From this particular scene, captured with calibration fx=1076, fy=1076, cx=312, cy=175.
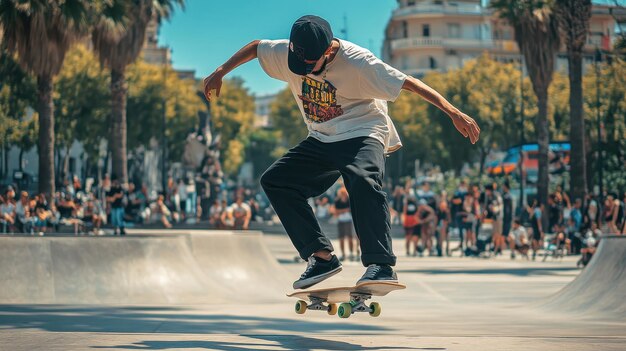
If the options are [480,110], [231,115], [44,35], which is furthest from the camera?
[231,115]

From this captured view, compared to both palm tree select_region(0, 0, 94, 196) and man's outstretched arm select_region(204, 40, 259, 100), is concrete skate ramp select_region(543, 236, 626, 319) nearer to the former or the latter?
man's outstretched arm select_region(204, 40, 259, 100)

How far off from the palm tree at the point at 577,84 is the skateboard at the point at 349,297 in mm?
23809

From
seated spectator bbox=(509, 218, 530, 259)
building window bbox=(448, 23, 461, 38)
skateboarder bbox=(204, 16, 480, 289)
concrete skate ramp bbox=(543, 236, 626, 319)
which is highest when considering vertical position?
building window bbox=(448, 23, 461, 38)

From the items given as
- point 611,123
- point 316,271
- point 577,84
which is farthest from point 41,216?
point 611,123

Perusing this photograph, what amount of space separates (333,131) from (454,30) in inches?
4192

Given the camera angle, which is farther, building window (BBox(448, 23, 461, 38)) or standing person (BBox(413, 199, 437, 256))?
→ building window (BBox(448, 23, 461, 38))

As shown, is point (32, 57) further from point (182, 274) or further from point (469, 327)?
point (469, 327)

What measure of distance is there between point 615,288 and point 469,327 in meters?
2.32

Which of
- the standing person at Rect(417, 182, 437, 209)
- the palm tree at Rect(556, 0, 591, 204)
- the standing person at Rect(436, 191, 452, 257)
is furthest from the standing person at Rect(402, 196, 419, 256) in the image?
the palm tree at Rect(556, 0, 591, 204)

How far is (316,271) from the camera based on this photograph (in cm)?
669

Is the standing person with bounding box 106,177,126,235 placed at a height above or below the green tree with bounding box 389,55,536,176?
below

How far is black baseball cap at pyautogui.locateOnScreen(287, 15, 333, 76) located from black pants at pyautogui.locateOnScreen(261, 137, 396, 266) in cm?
64

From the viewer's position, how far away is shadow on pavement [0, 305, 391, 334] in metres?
6.85

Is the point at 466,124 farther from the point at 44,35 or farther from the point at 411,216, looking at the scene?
the point at 44,35
